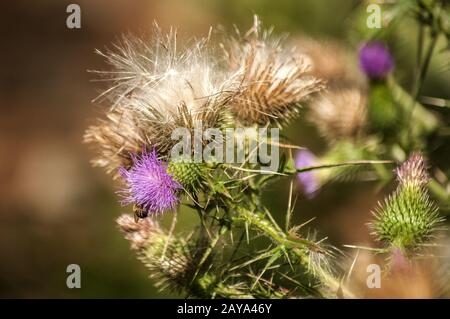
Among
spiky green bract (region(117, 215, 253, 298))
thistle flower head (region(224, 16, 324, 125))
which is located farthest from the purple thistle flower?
thistle flower head (region(224, 16, 324, 125))

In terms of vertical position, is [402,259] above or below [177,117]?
below

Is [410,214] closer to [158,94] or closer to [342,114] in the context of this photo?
[158,94]

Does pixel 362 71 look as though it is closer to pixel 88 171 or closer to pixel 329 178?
pixel 329 178

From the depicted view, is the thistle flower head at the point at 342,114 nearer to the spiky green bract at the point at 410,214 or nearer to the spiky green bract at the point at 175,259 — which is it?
the spiky green bract at the point at 410,214

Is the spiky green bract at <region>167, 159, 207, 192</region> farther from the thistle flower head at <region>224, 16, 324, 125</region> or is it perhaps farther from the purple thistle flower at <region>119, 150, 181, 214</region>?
the thistle flower head at <region>224, 16, 324, 125</region>

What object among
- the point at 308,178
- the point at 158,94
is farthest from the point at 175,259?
the point at 308,178
